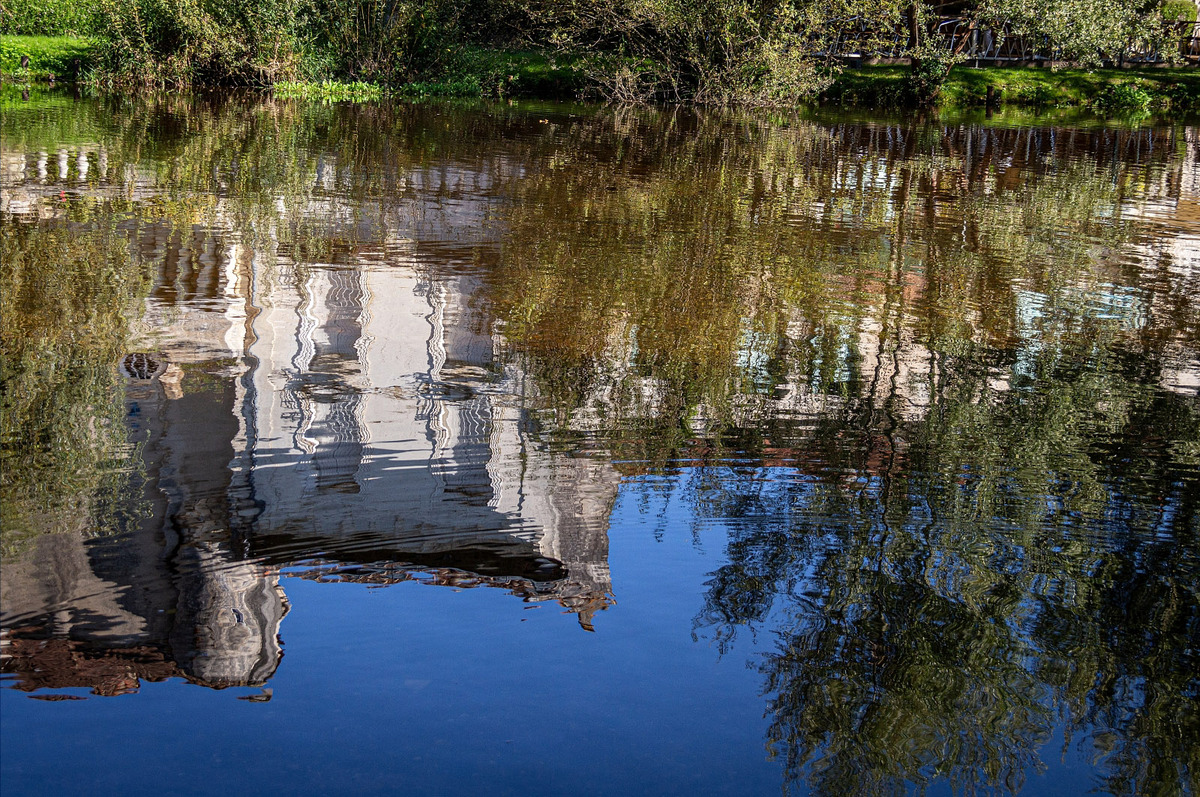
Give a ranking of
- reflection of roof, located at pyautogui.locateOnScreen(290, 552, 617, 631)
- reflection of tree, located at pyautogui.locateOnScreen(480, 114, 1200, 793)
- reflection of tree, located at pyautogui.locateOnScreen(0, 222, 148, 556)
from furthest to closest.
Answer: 1. reflection of tree, located at pyautogui.locateOnScreen(0, 222, 148, 556)
2. reflection of roof, located at pyautogui.locateOnScreen(290, 552, 617, 631)
3. reflection of tree, located at pyautogui.locateOnScreen(480, 114, 1200, 793)

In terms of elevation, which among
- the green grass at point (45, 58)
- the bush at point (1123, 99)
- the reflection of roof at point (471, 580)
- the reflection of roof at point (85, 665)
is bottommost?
the reflection of roof at point (85, 665)

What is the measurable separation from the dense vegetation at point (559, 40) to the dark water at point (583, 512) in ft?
59.7

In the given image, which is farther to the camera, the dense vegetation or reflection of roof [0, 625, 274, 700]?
the dense vegetation

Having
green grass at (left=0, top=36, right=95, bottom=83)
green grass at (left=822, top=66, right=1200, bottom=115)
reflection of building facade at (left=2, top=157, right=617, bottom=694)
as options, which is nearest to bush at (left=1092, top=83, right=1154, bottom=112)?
green grass at (left=822, top=66, right=1200, bottom=115)

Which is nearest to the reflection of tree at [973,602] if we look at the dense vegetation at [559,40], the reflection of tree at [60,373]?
the reflection of tree at [60,373]

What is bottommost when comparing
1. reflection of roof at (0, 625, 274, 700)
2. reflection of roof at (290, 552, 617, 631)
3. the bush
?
reflection of roof at (0, 625, 274, 700)

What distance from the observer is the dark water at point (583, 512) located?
306 cm

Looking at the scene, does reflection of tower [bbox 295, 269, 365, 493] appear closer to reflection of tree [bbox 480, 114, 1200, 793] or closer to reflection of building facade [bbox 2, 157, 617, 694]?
reflection of building facade [bbox 2, 157, 617, 694]

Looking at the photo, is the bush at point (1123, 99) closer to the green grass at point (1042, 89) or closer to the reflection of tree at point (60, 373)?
the green grass at point (1042, 89)

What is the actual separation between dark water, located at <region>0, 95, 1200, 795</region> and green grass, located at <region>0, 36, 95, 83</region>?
17.1 metres

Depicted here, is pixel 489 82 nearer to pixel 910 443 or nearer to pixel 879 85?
pixel 879 85

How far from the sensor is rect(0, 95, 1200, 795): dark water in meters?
3.06

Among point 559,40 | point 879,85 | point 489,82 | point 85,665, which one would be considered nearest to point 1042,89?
point 879,85

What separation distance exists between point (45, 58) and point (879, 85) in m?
22.2
